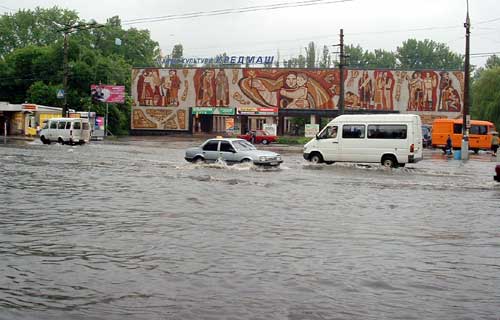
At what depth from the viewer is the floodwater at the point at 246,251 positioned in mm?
6734

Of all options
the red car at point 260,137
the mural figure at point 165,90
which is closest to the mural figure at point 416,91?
the red car at point 260,137

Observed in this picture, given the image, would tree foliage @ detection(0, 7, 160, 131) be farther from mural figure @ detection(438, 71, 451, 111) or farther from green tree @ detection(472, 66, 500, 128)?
green tree @ detection(472, 66, 500, 128)

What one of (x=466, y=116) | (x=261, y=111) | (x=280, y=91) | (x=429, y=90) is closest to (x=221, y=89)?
(x=261, y=111)

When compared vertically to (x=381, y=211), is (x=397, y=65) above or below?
above

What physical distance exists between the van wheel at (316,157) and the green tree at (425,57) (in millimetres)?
114313

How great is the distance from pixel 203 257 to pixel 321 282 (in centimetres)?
209

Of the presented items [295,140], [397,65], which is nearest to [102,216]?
[295,140]

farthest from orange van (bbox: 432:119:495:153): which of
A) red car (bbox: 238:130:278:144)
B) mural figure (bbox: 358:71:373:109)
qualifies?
mural figure (bbox: 358:71:373:109)

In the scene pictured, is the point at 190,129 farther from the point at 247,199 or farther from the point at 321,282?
the point at 321,282

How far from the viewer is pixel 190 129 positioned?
7806 cm

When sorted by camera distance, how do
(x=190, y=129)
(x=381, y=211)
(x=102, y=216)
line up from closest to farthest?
(x=102, y=216) < (x=381, y=211) < (x=190, y=129)

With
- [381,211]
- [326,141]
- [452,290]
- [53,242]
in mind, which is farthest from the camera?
[326,141]

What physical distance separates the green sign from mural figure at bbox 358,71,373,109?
15.8 m

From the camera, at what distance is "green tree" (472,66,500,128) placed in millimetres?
65312
